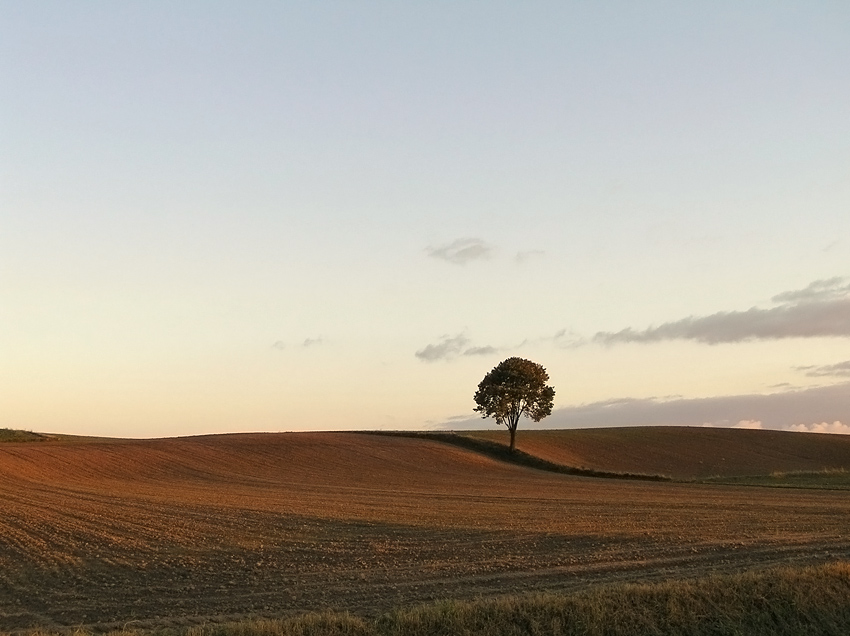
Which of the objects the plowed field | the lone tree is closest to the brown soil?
the lone tree

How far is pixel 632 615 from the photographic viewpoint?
1394cm

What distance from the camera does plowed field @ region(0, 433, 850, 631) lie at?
55.1 ft

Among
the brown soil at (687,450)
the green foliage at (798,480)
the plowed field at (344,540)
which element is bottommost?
the plowed field at (344,540)

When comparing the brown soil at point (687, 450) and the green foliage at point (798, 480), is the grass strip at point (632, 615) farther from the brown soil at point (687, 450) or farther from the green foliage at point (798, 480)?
the brown soil at point (687, 450)

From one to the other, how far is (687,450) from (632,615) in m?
71.3

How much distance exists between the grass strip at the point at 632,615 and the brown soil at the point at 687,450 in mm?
49812

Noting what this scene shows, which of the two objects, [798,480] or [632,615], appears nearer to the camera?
[632,615]

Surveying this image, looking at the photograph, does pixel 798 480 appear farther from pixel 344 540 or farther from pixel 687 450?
pixel 344 540

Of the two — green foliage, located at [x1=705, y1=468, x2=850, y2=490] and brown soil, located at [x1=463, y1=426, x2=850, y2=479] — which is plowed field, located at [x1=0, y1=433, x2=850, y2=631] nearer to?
green foliage, located at [x1=705, y1=468, x2=850, y2=490]

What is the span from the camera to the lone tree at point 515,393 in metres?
79.8

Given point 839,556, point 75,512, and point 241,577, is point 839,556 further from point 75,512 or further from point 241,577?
point 75,512

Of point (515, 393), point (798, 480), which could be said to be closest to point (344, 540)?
point (798, 480)

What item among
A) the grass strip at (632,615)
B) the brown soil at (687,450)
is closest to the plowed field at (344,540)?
the grass strip at (632,615)

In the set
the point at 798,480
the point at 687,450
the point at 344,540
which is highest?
the point at 687,450
